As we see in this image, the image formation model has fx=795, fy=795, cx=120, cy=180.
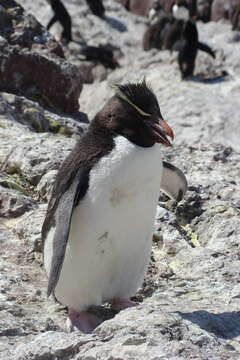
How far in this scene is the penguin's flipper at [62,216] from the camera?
124 inches

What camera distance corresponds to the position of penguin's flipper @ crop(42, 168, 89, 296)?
315 centimetres

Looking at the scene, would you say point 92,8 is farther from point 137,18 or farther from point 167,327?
point 167,327

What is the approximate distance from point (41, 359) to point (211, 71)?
11.3 m

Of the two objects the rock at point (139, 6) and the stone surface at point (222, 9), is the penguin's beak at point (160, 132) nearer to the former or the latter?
the stone surface at point (222, 9)

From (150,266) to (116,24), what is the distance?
559 inches

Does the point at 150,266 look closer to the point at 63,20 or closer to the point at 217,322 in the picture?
the point at 217,322

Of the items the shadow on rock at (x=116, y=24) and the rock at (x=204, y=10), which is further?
the rock at (x=204, y=10)

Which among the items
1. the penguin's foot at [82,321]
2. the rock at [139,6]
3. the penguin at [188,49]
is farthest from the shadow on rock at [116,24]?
the penguin's foot at [82,321]

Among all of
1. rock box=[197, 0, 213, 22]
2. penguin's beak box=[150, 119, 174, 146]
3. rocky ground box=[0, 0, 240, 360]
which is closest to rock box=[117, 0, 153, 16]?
rock box=[197, 0, 213, 22]

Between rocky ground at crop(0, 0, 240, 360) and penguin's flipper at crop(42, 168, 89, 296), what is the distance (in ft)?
0.78

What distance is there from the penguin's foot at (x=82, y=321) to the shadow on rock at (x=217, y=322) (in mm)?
499

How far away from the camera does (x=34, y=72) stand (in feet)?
20.4

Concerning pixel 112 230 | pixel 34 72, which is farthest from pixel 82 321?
pixel 34 72

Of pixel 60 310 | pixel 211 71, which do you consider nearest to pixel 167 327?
pixel 60 310
